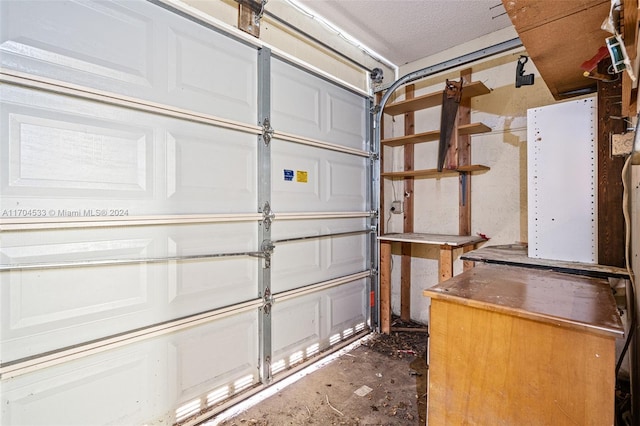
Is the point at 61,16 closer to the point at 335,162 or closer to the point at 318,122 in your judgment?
the point at 318,122

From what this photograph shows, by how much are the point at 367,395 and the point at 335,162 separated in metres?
1.75

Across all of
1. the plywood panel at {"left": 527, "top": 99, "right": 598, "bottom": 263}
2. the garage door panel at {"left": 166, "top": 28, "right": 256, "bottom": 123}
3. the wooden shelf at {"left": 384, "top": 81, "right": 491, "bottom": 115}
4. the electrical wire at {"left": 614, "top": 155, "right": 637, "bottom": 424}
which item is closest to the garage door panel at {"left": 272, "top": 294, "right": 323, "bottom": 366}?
the garage door panel at {"left": 166, "top": 28, "right": 256, "bottom": 123}

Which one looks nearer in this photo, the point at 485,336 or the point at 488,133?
the point at 485,336

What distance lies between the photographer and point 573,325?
0.94 meters

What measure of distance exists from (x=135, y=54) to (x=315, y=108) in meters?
1.26

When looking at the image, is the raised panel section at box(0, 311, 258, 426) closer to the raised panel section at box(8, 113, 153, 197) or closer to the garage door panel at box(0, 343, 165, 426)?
the garage door panel at box(0, 343, 165, 426)

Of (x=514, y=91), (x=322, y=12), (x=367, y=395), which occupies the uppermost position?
(x=322, y=12)

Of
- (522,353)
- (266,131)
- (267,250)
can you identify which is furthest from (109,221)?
(522,353)

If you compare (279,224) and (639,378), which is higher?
(279,224)

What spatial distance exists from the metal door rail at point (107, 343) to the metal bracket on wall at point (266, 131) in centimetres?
109

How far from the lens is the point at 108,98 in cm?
143

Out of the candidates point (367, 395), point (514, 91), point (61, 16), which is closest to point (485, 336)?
point (367, 395)

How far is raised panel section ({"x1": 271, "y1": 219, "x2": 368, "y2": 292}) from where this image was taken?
87.2 inches

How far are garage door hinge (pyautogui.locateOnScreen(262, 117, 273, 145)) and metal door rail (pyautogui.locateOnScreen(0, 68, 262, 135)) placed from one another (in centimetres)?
14
